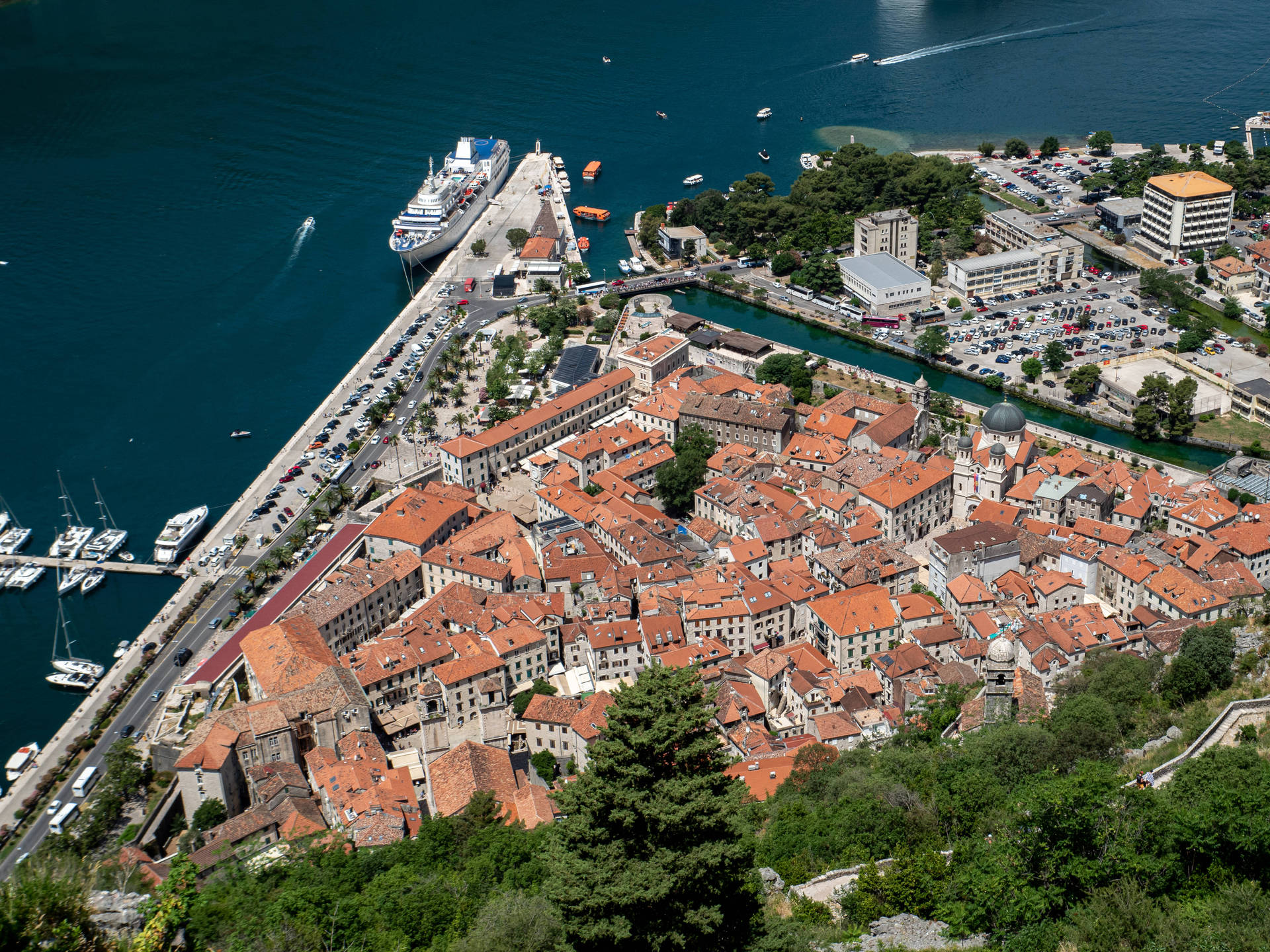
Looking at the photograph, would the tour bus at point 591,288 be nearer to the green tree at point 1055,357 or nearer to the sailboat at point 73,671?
the green tree at point 1055,357

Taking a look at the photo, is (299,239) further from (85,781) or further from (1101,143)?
(1101,143)

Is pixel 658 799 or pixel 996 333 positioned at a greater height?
pixel 658 799

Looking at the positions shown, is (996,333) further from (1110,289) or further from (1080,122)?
(1080,122)

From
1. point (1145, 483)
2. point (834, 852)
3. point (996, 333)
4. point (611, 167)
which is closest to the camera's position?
point (834, 852)

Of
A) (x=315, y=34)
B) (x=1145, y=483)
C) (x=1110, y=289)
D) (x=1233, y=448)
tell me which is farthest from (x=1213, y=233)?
(x=315, y=34)

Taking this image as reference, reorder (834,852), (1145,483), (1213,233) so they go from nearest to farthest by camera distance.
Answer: (834,852) → (1145,483) → (1213,233)

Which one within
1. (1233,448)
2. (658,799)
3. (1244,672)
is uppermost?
(658,799)

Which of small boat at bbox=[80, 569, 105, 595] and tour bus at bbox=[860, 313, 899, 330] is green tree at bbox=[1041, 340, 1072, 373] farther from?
small boat at bbox=[80, 569, 105, 595]

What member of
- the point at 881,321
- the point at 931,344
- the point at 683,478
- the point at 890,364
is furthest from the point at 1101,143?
the point at 683,478

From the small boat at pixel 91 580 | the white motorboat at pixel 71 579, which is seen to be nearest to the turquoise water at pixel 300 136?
the small boat at pixel 91 580

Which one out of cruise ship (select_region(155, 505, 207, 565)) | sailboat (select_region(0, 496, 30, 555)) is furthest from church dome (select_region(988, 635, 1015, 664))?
sailboat (select_region(0, 496, 30, 555))
